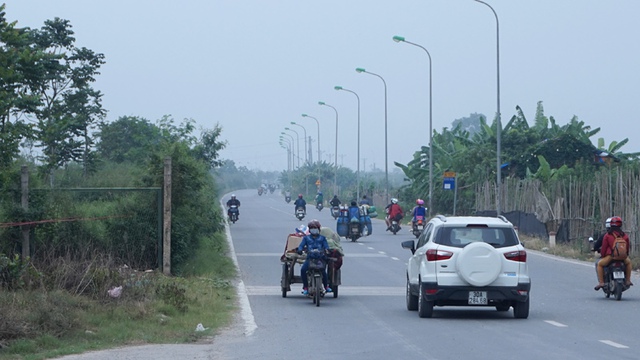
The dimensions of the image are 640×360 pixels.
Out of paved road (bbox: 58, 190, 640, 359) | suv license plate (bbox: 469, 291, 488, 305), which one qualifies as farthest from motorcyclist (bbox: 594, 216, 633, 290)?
suv license plate (bbox: 469, 291, 488, 305)

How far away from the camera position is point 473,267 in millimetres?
15172

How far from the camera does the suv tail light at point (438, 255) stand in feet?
50.6

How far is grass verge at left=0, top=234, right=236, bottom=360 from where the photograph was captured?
1192 centimetres

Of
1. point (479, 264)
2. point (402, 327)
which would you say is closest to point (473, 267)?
point (479, 264)

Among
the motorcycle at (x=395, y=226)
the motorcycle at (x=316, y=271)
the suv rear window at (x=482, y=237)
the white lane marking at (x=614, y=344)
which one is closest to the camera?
the white lane marking at (x=614, y=344)

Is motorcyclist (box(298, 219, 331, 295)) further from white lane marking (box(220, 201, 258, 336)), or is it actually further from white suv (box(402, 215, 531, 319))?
white suv (box(402, 215, 531, 319))

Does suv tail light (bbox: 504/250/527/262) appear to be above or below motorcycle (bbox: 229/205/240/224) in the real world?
below

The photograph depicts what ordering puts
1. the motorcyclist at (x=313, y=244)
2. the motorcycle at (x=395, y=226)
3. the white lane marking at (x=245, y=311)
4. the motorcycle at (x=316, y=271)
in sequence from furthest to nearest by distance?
the motorcycle at (x=395, y=226) → the motorcyclist at (x=313, y=244) → the motorcycle at (x=316, y=271) → the white lane marking at (x=245, y=311)

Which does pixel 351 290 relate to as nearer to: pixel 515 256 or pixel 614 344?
pixel 515 256

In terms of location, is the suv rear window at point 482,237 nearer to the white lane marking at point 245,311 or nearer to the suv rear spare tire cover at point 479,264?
the suv rear spare tire cover at point 479,264

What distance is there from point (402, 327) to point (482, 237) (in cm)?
219

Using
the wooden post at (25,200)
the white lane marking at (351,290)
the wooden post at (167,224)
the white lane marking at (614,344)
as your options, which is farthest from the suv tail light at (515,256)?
the wooden post at (25,200)

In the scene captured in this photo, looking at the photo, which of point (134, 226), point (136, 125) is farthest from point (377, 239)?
point (134, 226)

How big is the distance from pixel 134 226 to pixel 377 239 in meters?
21.4
